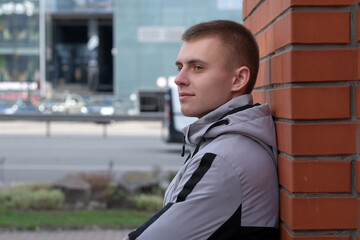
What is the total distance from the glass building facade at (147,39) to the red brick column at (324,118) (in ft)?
132

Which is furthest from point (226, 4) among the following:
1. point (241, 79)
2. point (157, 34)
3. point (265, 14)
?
point (241, 79)

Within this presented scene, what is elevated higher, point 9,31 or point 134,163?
point 9,31

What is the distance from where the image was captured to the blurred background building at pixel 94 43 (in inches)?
1657

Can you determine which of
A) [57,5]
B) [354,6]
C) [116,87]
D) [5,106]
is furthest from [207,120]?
[57,5]

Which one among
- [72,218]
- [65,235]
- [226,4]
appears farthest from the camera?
[226,4]

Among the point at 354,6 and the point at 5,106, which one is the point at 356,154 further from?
the point at 5,106

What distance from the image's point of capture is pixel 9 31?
5062cm

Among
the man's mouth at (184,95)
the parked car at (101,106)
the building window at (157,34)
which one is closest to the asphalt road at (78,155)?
the man's mouth at (184,95)

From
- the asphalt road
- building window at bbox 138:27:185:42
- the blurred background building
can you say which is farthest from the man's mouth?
building window at bbox 138:27:185:42

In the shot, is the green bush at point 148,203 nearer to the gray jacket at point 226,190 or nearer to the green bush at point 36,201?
the green bush at point 36,201

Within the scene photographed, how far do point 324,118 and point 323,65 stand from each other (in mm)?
160

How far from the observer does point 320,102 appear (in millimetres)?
1611

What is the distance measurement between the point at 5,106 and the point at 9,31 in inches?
638

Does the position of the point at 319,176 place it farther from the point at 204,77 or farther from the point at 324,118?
the point at 204,77
